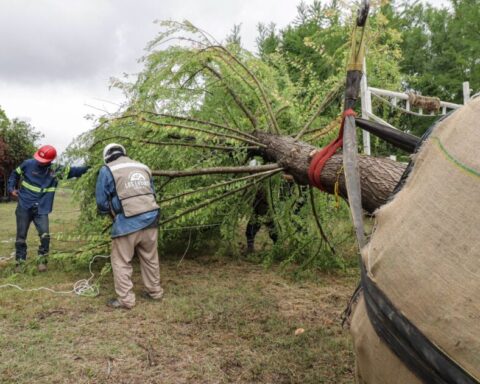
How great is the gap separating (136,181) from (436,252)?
3.28m

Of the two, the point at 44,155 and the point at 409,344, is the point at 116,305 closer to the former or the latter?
the point at 44,155

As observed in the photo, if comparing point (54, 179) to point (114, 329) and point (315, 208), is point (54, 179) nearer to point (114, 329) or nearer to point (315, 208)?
point (114, 329)

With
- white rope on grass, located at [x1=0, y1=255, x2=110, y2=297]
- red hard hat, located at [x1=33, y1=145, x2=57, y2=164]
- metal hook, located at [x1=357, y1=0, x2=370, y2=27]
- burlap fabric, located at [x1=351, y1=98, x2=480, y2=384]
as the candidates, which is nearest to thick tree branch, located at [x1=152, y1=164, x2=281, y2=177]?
white rope on grass, located at [x1=0, y1=255, x2=110, y2=297]

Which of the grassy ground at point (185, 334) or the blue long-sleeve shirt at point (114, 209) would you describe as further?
the blue long-sleeve shirt at point (114, 209)

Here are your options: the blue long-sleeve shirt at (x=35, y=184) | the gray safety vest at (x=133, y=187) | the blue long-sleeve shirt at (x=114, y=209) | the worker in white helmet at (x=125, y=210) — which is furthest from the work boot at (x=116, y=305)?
the blue long-sleeve shirt at (x=35, y=184)

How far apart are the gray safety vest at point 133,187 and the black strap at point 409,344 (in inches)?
118

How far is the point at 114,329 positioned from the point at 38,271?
2.33 meters

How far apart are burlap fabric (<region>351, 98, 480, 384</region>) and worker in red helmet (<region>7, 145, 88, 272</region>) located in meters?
4.90

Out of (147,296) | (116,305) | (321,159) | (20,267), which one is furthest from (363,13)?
(20,267)

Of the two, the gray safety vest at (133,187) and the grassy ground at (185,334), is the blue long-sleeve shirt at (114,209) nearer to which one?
the gray safety vest at (133,187)

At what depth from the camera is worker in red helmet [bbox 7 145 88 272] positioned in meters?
5.48

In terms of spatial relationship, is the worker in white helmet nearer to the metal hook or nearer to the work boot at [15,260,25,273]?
the work boot at [15,260,25,273]

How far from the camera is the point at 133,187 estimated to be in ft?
13.3

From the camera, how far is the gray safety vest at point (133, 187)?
13.2 feet
